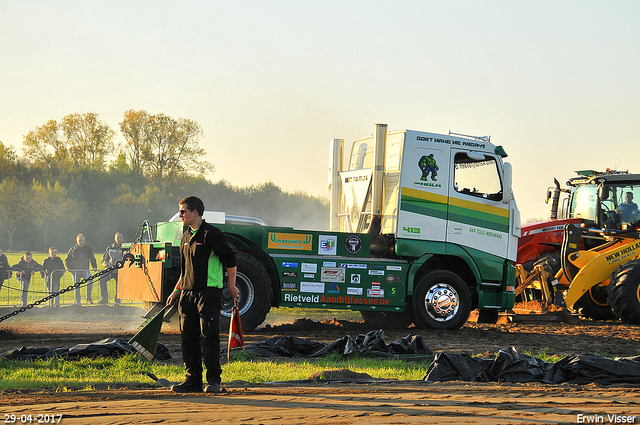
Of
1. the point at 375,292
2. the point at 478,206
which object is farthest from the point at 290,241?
the point at 478,206

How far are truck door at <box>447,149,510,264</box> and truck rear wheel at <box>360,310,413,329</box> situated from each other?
6.09ft

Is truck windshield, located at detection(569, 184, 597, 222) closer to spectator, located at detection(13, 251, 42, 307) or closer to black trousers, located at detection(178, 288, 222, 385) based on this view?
black trousers, located at detection(178, 288, 222, 385)

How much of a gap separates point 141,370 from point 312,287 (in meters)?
4.50

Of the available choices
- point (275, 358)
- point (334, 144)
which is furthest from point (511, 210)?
point (275, 358)

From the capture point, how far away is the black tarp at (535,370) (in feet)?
23.9

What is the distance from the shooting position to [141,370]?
788 centimetres

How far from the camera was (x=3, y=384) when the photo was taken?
682 cm

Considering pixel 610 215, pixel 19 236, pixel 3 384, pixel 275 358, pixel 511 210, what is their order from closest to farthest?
pixel 3 384 → pixel 275 358 → pixel 511 210 → pixel 610 215 → pixel 19 236

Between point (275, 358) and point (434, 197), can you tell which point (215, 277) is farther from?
point (434, 197)

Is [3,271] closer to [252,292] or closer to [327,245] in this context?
[252,292]

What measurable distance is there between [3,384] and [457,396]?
4409 millimetres

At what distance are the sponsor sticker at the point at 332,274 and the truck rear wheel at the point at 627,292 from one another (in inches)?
243

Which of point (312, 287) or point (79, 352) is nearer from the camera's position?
point (79, 352)

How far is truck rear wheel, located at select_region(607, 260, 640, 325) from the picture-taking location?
14211 millimetres
